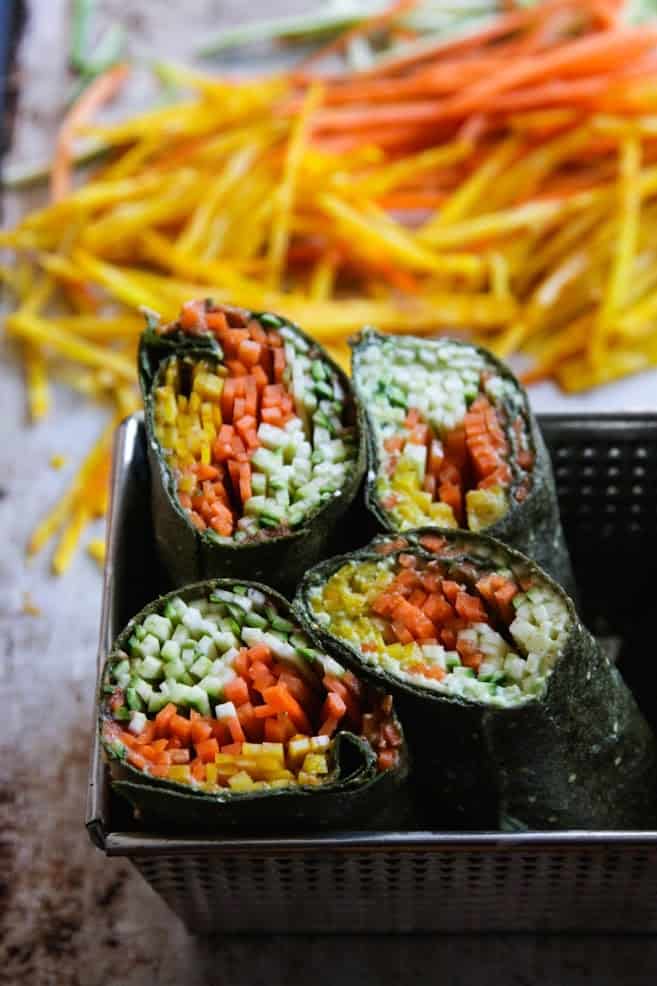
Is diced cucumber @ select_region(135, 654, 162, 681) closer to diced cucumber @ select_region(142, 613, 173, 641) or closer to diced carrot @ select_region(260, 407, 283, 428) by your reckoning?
diced cucumber @ select_region(142, 613, 173, 641)

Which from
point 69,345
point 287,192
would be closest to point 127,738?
point 69,345

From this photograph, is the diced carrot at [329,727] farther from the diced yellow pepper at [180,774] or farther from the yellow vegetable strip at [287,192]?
the yellow vegetable strip at [287,192]

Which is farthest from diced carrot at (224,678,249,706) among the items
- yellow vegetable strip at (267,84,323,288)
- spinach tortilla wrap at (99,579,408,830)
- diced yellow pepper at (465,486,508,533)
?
yellow vegetable strip at (267,84,323,288)

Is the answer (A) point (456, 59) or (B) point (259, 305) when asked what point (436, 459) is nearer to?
(B) point (259, 305)

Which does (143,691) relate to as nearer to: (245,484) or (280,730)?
(280,730)

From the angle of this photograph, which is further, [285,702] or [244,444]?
[244,444]
